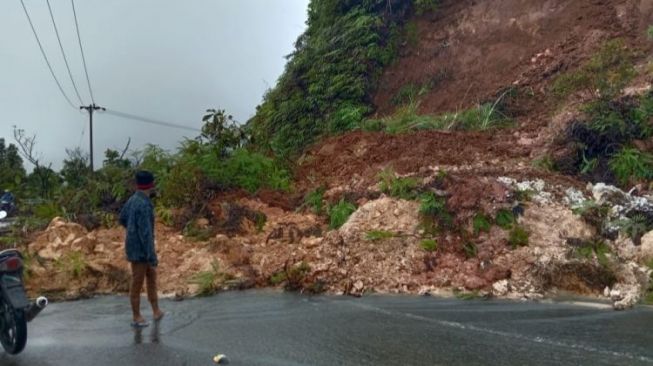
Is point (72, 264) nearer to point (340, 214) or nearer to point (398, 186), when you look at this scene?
point (340, 214)

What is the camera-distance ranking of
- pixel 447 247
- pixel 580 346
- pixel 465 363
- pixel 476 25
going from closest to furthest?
pixel 465 363 < pixel 580 346 < pixel 447 247 < pixel 476 25

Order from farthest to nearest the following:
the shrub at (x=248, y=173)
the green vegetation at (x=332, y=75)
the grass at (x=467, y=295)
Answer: the green vegetation at (x=332, y=75), the shrub at (x=248, y=173), the grass at (x=467, y=295)

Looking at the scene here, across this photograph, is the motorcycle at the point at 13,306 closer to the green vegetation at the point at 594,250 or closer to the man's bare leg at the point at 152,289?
the man's bare leg at the point at 152,289

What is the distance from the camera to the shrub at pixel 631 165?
11789mm

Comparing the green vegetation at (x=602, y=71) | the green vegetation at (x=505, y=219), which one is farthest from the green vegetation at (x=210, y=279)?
the green vegetation at (x=602, y=71)

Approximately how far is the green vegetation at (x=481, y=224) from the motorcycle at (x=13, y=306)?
5973 millimetres

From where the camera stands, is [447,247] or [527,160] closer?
[447,247]

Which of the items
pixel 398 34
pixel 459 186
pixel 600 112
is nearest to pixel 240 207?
pixel 459 186

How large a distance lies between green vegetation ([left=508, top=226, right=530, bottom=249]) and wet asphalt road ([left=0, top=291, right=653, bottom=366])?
1479 millimetres

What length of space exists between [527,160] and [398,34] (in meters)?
9.63

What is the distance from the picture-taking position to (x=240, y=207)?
514 inches

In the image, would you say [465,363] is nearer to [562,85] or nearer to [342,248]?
[342,248]

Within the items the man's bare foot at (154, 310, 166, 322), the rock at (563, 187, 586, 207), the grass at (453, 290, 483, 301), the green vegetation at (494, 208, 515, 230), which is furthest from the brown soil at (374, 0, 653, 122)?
the man's bare foot at (154, 310, 166, 322)

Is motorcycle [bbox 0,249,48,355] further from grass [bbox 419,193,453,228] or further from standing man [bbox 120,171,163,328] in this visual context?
grass [bbox 419,193,453,228]
